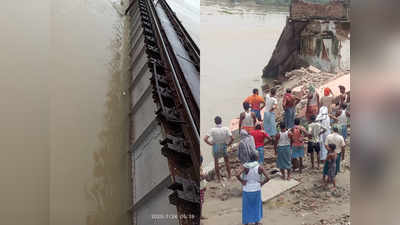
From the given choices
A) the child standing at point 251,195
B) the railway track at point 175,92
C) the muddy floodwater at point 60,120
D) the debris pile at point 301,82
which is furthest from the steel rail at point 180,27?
the child standing at point 251,195

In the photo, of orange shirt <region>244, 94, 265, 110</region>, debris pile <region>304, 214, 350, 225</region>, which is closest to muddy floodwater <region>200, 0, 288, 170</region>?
orange shirt <region>244, 94, 265, 110</region>

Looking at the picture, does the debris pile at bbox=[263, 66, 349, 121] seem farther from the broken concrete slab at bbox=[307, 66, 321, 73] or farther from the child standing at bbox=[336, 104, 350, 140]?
the child standing at bbox=[336, 104, 350, 140]

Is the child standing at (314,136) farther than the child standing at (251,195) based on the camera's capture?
Yes

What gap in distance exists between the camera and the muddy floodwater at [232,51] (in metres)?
1.95

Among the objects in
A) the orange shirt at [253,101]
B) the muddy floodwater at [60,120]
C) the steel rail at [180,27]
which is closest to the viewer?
the muddy floodwater at [60,120]

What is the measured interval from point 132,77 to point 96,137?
0.42m

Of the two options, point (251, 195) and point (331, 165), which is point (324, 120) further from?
point (251, 195)

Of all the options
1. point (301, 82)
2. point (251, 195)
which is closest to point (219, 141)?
point (251, 195)

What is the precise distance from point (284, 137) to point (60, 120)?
56.4 inches

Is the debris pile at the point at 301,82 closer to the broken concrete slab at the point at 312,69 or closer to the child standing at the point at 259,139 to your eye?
the broken concrete slab at the point at 312,69

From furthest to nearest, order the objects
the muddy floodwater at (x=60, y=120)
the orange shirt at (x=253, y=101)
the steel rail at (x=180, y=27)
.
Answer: the orange shirt at (x=253, y=101) < the steel rail at (x=180, y=27) < the muddy floodwater at (x=60, y=120)

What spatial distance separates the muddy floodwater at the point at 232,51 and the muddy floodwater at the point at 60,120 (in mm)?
567

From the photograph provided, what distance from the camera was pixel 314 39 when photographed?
209 cm

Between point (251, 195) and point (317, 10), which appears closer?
point (251, 195)
